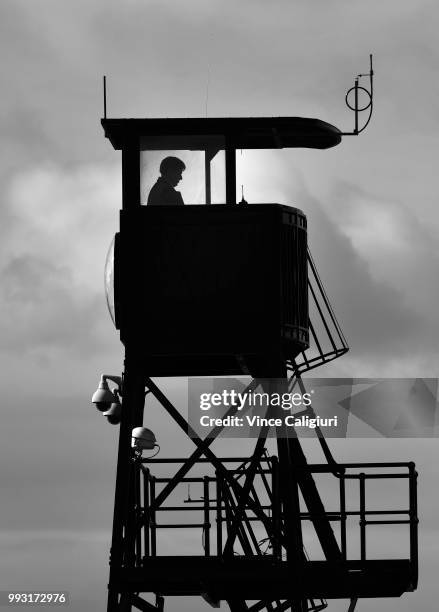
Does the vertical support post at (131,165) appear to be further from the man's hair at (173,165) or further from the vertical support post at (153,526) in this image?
the vertical support post at (153,526)

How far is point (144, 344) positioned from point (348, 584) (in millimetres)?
4869

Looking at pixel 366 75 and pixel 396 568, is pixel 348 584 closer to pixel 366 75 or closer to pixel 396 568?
pixel 396 568

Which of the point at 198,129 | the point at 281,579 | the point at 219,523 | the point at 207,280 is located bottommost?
the point at 281,579

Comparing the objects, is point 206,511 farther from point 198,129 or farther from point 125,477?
point 198,129

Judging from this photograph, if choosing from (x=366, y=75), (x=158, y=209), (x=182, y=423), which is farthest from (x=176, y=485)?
(x=366, y=75)

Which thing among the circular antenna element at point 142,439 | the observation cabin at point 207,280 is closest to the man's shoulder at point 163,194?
the observation cabin at point 207,280

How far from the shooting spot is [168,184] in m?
45.8

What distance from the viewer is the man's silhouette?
4562cm

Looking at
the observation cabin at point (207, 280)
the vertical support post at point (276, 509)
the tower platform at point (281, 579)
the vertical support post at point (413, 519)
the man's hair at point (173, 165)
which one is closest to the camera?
the tower platform at point (281, 579)

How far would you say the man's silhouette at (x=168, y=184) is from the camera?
45.6 metres

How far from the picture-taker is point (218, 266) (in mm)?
44938

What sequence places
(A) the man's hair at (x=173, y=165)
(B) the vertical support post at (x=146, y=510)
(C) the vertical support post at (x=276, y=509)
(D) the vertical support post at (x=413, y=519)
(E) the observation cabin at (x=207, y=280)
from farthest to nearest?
(A) the man's hair at (x=173, y=165) < (B) the vertical support post at (x=146, y=510) < (E) the observation cabin at (x=207, y=280) < (C) the vertical support post at (x=276, y=509) < (D) the vertical support post at (x=413, y=519)

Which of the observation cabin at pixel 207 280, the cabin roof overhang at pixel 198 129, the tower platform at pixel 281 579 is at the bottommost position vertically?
the tower platform at pixel 281 579

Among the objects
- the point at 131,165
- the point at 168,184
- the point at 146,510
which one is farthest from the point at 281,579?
the point at 131,165
